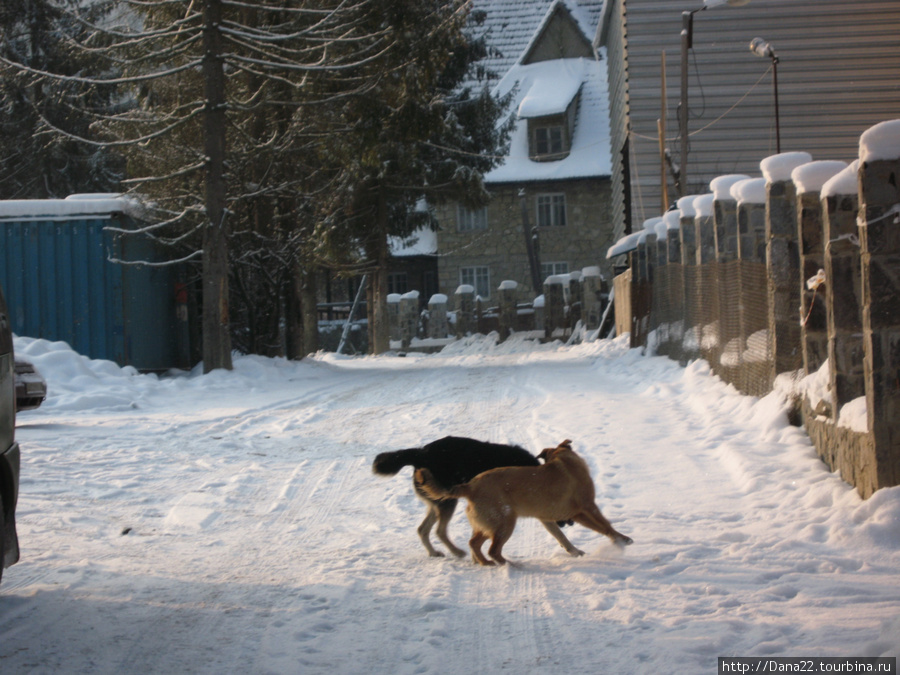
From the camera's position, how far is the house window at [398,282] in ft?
141

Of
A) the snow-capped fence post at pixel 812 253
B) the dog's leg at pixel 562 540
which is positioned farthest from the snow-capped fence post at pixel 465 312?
the dog's leg at pixel 562 540

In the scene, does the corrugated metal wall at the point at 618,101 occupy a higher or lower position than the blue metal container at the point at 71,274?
higher

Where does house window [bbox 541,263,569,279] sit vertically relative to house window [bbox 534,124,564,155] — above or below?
below

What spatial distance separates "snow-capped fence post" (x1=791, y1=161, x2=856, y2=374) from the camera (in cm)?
713

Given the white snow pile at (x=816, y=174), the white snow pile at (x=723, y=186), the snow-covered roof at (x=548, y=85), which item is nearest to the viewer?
the white snow pile at (x=816, y=174)

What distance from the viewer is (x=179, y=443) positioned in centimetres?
937

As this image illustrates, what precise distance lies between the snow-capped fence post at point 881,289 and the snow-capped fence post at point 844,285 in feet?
2.22

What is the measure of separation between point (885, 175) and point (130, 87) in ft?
51.5

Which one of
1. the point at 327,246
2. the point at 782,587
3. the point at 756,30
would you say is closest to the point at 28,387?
the point at 782,587

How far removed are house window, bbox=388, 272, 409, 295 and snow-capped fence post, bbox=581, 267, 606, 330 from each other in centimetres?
1697

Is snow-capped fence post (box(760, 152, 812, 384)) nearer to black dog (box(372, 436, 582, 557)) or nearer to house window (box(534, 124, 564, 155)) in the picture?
black dog (box(372, 436, 582, 557))

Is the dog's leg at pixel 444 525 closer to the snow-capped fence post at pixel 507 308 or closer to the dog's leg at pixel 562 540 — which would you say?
the dog's leg at pixel 562 540

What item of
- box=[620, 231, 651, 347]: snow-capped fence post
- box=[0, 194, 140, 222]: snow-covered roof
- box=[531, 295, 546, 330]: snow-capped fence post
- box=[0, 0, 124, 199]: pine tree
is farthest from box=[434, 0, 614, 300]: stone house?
box=[0, 194, 140, 222]: snow-covered roof

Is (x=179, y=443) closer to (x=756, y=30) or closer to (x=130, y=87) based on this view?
(x=130, y=87)
